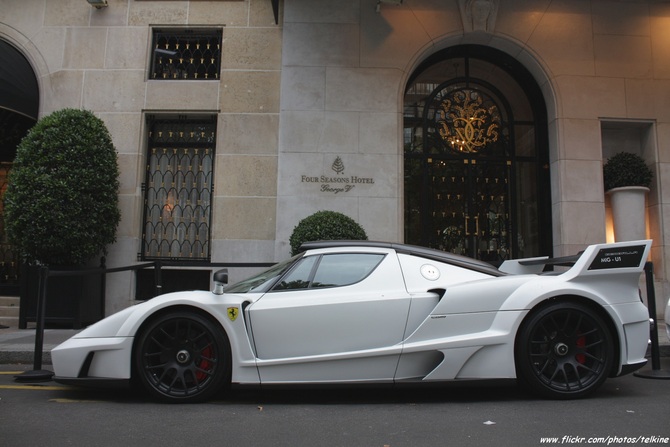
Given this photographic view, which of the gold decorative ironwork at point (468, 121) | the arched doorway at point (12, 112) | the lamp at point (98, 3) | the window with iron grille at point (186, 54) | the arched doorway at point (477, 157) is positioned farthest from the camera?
the gold decorative ironwork at point (468, 121)

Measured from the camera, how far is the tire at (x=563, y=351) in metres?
4.52

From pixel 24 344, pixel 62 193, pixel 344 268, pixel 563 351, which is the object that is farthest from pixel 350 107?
pixel 563 351

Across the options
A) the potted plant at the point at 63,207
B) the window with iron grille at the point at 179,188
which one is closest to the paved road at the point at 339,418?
the potted plant at the point at 63,207

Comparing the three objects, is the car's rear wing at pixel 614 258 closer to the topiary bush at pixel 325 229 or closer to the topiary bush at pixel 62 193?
the topiary bush at pixel 325 229

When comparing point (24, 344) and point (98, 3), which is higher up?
point (98, 3)

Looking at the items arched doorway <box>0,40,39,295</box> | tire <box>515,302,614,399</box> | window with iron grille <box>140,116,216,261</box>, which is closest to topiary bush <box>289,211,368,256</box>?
window with iron grille <box>140,116,216,261</box>

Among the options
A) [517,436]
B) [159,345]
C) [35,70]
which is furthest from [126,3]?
[517,436]

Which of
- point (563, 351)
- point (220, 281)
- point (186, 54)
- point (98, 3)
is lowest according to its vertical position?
point (563, 351)

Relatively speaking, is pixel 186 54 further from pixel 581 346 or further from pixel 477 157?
pixel 581 346

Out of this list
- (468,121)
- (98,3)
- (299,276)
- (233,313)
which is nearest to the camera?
(233,313)

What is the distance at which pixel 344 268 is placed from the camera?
4754 mm

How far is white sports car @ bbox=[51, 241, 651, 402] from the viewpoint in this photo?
174 inches

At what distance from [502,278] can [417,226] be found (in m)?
5.95

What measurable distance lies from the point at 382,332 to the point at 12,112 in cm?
1018
